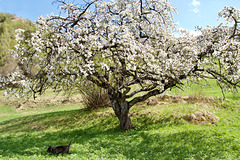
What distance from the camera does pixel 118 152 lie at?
9227 millimetres

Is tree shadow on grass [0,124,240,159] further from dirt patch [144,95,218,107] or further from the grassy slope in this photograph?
dirt patch [144,95,218,107]

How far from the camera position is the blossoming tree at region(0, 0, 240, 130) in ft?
31.1

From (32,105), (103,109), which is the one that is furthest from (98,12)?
(32,105)

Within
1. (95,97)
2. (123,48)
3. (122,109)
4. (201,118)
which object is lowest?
(201,118)

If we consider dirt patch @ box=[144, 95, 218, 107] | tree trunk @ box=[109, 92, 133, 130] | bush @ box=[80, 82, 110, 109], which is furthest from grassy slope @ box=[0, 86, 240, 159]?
bush @ box=[80, 82, 110, 109]

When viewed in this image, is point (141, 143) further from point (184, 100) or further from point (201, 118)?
point (184, 100)

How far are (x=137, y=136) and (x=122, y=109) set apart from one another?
225cm

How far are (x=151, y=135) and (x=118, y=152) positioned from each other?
296 cm

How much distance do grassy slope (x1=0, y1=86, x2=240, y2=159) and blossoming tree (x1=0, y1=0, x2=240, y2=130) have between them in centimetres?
259

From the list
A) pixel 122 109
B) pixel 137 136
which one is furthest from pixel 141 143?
pixel 122 109

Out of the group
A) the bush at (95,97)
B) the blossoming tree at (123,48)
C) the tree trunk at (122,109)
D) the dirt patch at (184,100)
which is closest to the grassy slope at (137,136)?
the dirt patch at (184,100)

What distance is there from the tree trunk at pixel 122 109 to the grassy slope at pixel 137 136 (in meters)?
0.70

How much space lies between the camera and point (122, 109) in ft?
42.6

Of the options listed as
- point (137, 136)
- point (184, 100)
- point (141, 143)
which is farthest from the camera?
point (184, 100)
